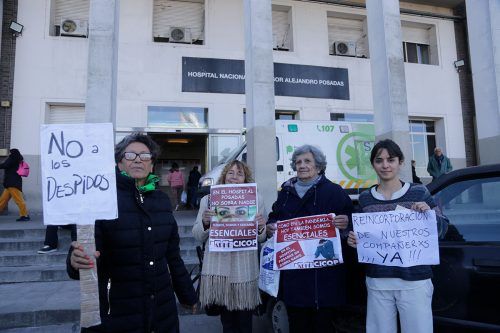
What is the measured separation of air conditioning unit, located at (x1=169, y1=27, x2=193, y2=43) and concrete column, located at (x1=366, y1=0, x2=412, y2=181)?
6.86 m

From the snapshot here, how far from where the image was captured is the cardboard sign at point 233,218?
316 cm

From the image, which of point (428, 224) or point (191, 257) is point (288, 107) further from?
point (428, 224)

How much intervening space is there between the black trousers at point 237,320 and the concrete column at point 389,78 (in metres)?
8.21

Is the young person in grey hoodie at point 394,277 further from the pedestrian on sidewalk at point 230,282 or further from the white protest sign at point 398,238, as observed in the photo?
the pedestrian on sidewalk at point 230,282

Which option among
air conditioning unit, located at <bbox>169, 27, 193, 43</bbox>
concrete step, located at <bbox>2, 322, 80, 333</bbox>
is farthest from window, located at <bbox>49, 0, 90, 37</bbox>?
concrete step, located at <bbox>2, 322, 80, 333</bbox>

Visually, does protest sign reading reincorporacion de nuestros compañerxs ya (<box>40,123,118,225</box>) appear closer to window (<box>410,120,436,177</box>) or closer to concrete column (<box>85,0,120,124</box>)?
concrete column (<box>85,0,120,124</box>)

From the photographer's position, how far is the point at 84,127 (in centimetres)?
207

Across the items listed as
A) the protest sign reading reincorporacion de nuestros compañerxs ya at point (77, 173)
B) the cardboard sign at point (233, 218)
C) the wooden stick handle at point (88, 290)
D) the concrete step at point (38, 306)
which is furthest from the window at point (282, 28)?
the wooden stick handle at point (88, 290)

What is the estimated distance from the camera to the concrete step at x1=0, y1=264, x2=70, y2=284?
21.2ft

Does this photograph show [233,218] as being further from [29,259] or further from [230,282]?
[29,259]

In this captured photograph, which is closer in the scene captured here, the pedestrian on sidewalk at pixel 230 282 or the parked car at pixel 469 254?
the parked car at pixel 469 254

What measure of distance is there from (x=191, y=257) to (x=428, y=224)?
5.72 m

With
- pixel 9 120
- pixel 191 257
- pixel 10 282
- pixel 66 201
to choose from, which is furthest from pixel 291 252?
pixel 9 120

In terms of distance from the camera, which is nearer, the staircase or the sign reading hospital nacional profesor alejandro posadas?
the staircase
